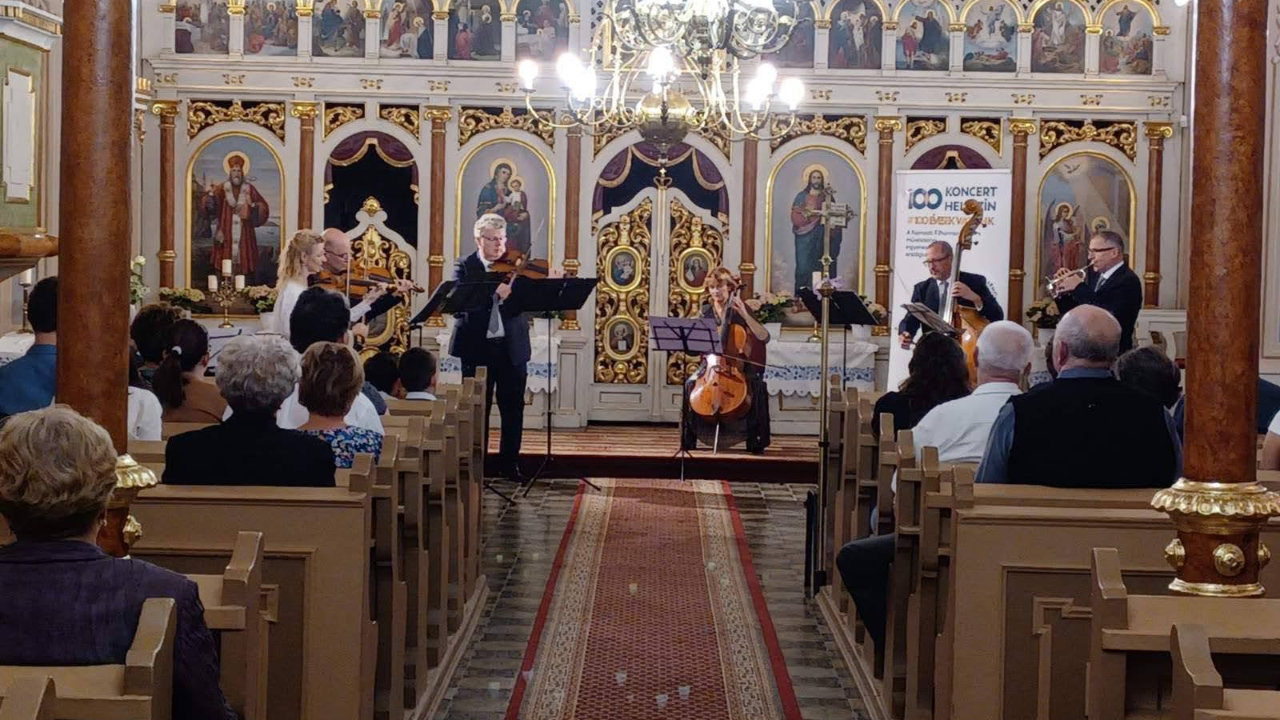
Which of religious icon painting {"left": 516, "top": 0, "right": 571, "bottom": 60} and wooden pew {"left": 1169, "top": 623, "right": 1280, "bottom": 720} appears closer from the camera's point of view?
wooden pew {"left": 1169, "top": 623, "right": 1280, "bottom": 720}

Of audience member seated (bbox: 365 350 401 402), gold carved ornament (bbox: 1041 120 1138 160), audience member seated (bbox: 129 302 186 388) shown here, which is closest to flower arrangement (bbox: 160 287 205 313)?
audience member seated (bbox: 365 350 401 402)

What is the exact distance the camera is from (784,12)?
14.6 m

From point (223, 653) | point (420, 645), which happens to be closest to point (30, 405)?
point (420, 645)

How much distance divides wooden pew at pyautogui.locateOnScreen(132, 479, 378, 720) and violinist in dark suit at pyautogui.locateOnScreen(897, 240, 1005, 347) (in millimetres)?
7322

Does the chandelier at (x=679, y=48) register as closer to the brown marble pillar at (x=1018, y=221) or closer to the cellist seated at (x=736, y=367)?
the cellist seated at (x=736, y=367)

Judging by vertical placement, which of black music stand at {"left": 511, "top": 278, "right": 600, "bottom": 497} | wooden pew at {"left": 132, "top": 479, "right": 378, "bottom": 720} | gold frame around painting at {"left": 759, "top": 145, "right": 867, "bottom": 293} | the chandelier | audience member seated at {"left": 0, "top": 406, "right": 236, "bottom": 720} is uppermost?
the chandelier

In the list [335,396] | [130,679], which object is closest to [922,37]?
[335,396]

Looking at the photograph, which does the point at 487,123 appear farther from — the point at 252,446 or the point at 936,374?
the point at 252,446

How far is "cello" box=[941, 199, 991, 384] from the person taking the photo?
10.8m

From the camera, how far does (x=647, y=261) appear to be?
15297 mm

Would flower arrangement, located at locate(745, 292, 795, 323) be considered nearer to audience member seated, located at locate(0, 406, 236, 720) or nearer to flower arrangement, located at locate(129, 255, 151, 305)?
flower arrangement, located at locate(129, 255, 151, 305)

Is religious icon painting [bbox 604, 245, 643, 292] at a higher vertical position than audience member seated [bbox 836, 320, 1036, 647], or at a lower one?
higher

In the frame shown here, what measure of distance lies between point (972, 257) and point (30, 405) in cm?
987

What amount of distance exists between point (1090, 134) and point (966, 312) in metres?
4.40
